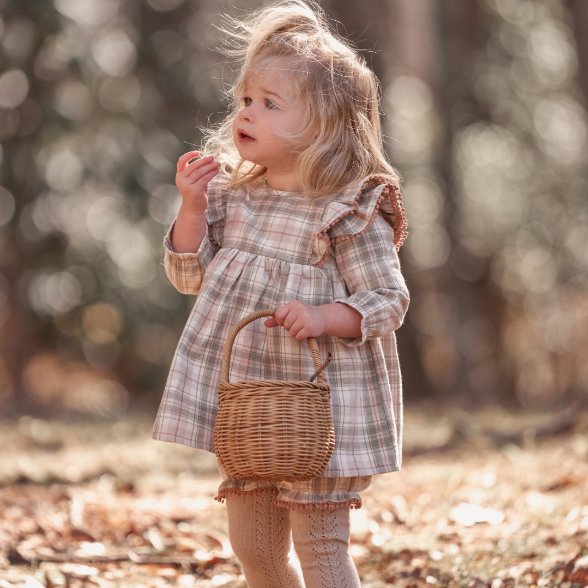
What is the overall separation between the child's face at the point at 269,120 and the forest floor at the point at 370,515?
171cm

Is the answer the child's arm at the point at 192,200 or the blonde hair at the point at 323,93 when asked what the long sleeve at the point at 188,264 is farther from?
the blonde hair at the point at 323,93

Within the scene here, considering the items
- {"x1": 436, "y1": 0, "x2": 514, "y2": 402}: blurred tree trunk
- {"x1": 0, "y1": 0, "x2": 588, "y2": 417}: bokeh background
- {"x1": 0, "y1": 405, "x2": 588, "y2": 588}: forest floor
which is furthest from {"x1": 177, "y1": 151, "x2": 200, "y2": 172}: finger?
{"x1": 436, "y1": 0, "x2": 514, "y2": 402}: blurred tree trunk

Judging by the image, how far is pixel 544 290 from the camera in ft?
44.9

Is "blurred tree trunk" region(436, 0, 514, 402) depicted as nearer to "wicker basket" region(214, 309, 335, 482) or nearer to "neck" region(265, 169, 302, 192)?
"neck" region(265, 169, 302, 192)

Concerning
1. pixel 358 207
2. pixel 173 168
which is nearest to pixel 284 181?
pixel 358 207

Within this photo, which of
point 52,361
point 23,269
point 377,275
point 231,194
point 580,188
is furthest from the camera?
point 52,361

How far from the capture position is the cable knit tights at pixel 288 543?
232 cm

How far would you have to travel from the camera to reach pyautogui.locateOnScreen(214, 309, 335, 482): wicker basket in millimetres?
2037

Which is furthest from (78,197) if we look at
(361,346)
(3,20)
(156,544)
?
(361,346)

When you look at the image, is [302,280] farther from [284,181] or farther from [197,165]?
[197,165]

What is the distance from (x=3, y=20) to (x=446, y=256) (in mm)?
6529

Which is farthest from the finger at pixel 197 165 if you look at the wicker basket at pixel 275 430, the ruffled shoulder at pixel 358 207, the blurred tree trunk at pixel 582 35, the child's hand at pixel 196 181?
the blurred tree trunk at pixel 582 35

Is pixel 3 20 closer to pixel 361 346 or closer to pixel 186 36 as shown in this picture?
pixel 186 36

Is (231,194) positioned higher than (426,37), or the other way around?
(426,37)
